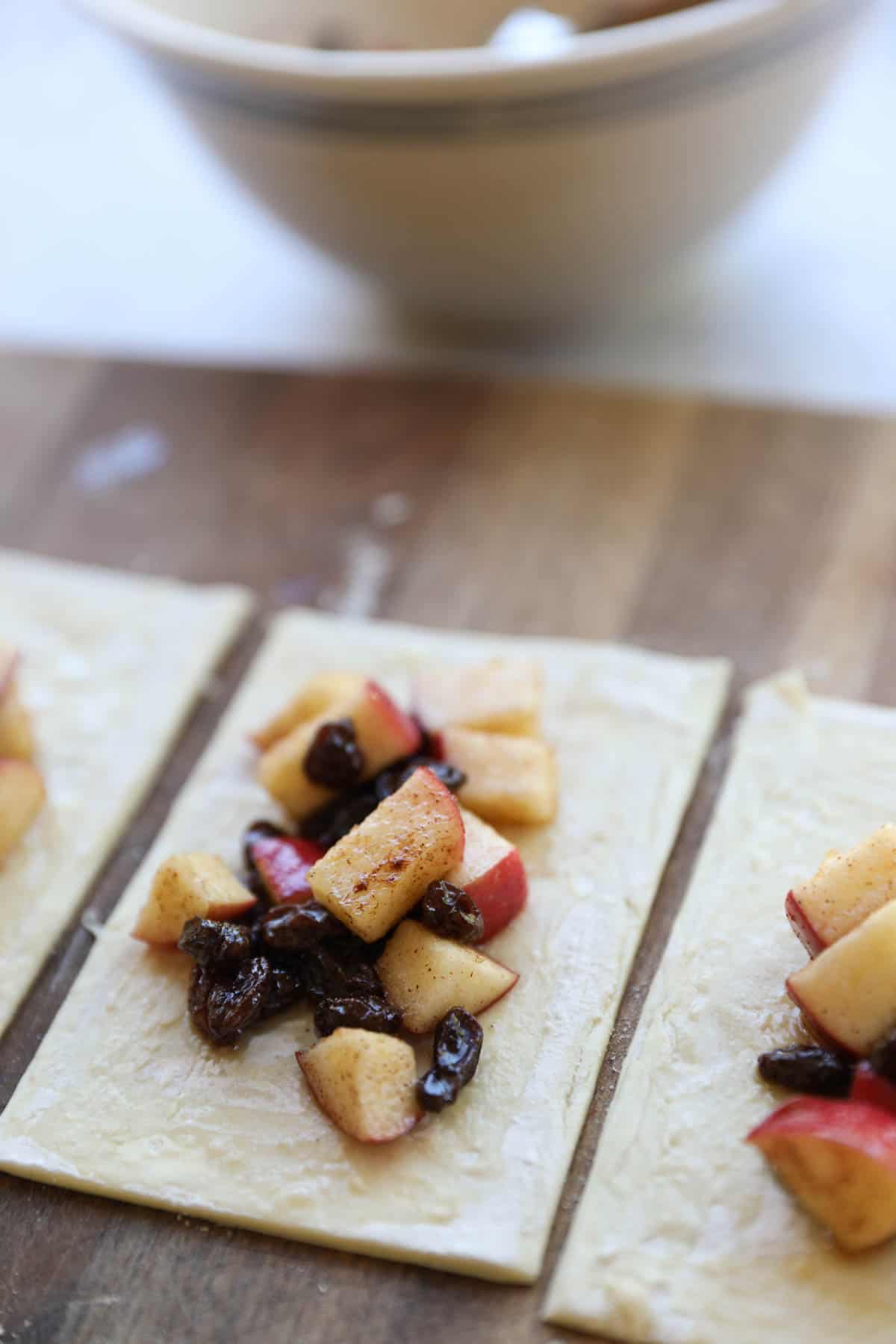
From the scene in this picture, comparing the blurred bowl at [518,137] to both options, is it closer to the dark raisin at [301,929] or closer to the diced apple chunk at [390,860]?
the diced apple chunk at [390,860]

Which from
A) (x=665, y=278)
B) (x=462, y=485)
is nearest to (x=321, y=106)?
(x=462, y=485)

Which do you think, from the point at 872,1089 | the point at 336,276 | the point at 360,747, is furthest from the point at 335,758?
the point at 336,276

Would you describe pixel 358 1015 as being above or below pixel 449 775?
below

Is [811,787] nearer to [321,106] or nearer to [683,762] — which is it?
[683,762]

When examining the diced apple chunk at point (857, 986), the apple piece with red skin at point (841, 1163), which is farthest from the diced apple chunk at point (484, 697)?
the apple piece with red skin at point (841, 1163)

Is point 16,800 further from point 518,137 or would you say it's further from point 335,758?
point 518,137

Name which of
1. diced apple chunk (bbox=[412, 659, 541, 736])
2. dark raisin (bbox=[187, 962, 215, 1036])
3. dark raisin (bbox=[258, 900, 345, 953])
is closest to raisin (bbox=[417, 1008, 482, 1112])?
dark raisin (bbox=[258, 900, 345, 953])
